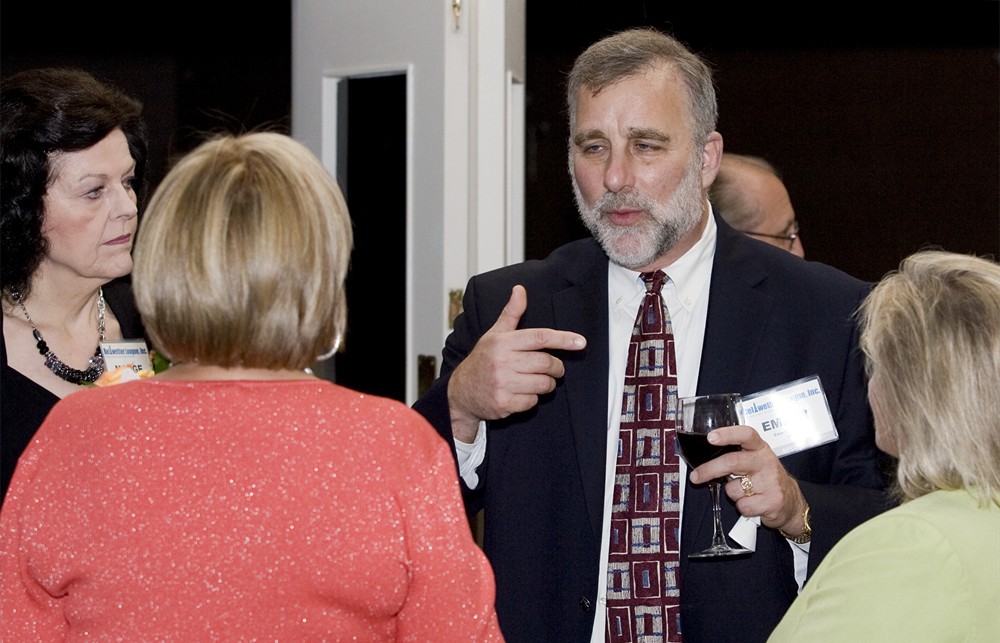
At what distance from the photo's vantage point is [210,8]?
16.1 feet

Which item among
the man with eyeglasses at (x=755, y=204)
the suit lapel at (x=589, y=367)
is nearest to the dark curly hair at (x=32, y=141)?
the suit lapel at (x=589, y=367)

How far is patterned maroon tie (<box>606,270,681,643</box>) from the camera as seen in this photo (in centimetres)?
195

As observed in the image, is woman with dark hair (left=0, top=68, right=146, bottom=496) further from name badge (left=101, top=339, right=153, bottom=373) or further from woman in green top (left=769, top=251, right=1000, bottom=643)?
woman in green top (left=769, top=251, right=1000, bottom=643)

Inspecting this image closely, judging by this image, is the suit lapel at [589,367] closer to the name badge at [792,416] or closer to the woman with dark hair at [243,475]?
the name badge at [792,416]

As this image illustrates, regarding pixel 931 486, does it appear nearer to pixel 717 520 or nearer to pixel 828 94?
pixel 717 520

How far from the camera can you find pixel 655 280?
216 centimetres

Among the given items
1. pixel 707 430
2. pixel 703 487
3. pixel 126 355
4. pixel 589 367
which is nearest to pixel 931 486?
pixel 707 430

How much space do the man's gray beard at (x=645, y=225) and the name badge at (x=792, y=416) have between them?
366 millimetres

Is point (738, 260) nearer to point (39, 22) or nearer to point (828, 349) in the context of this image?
point (828, 349)

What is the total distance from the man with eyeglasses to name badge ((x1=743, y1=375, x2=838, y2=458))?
1.77 meters

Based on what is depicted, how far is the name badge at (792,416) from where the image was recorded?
1921 millimetres

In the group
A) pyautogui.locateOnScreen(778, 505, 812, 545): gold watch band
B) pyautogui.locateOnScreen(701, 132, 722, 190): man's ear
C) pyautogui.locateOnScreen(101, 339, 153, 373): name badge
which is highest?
pyautogui.locateOnScreen(701, 132, 722, 190): man's ear

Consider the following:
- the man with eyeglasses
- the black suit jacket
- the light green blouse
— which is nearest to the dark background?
the man with eyeglasses

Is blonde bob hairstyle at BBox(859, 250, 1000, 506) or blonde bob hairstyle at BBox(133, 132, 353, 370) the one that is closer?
blonde bob hairstyle at BBox(133, 132, 353, 370)
